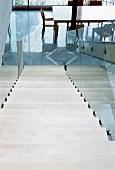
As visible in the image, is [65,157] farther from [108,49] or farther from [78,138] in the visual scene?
[108,49]

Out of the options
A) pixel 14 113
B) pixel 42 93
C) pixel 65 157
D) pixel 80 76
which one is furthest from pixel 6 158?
pixel 80 76

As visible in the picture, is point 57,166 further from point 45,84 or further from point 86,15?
point 86,15

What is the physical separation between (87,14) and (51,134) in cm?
548

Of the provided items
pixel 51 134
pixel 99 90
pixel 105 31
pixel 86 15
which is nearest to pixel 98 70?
pixel 99 90

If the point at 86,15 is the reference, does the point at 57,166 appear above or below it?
below

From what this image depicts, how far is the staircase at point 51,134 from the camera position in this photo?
1.98 meters

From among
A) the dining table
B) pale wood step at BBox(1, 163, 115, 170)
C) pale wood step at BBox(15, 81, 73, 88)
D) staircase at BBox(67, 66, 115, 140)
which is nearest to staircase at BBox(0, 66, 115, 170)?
pale wood step at BBox(1, 163, 115, 170)

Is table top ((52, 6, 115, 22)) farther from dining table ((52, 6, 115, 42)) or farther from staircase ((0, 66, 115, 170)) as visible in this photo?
staircase ((0, 66, 115, 170))

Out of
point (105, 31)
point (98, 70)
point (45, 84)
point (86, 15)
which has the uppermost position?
point (86, 15)

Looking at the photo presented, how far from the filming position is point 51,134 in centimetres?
266

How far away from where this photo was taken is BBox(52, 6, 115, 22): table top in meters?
7.11

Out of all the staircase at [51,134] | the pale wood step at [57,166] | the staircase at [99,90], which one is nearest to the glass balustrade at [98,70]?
the staircase at [99,90]

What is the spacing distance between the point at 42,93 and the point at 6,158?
2620mm

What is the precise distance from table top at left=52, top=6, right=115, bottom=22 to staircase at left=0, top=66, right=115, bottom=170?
300 centimetres
